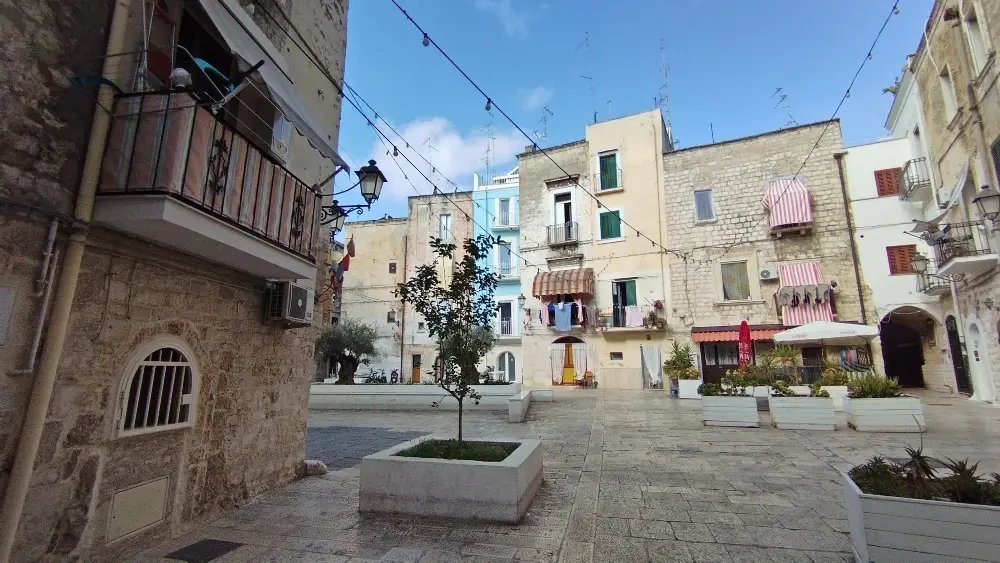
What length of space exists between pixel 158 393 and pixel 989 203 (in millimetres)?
15029

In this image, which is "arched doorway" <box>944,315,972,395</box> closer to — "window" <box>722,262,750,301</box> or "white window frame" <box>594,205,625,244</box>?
"window" <box>722,262,750,301</box>

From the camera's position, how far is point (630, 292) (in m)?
20.9

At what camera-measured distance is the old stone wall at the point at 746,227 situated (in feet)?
58.0

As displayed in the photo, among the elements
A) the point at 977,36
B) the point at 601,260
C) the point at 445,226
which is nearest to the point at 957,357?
the point at 977,36

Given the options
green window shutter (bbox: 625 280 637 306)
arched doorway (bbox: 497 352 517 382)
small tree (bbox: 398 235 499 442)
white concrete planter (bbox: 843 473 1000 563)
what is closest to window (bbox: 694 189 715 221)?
green window shutter (bbox: 625 280 637 306)

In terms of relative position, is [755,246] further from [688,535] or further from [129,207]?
[129,207]

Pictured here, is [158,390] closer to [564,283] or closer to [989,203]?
[989,203]

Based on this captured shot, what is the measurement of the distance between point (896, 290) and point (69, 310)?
22.0m

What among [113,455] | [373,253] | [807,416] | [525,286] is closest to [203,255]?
[113,455]

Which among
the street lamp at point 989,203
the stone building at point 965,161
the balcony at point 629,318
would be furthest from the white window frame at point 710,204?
the street lamp at point 989,203

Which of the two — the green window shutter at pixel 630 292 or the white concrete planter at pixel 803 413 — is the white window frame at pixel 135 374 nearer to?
the white concrete planter at pixel 803 413

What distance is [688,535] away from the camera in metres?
3.88

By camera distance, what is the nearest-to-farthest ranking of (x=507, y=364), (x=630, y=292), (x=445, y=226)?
(x=630, y=292) < (x=507, y=364) < (x=445, y=226)

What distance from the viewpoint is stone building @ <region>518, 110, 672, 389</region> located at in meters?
20.3
